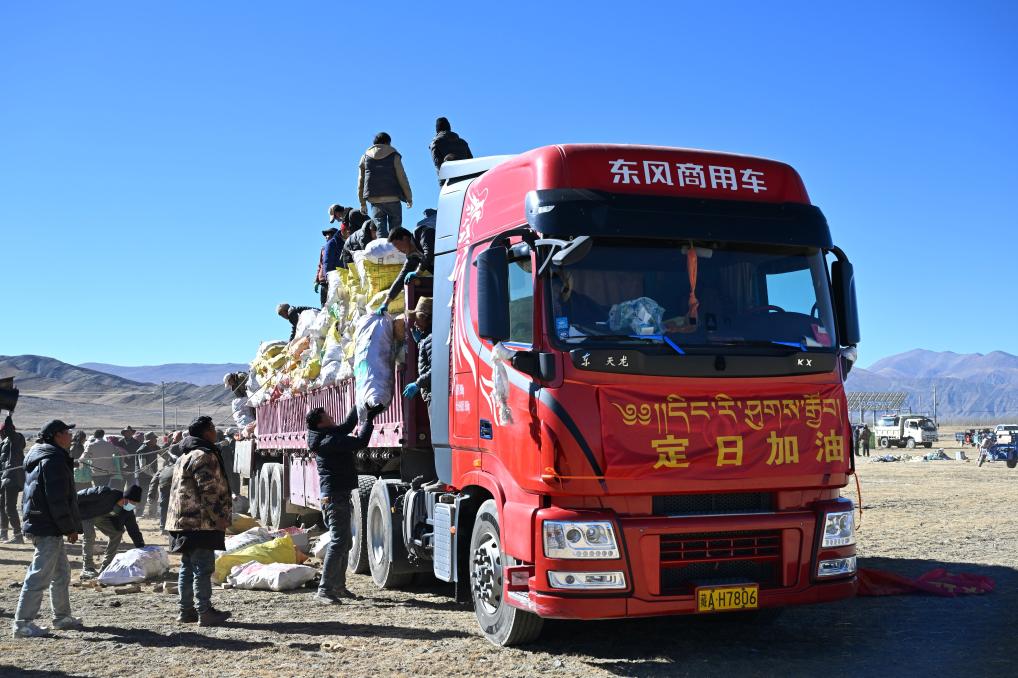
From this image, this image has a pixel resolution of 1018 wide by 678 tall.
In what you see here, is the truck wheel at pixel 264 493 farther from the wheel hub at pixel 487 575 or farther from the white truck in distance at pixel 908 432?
the white truck in distance at pixel 908 432

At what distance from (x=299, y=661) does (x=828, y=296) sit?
179 inches

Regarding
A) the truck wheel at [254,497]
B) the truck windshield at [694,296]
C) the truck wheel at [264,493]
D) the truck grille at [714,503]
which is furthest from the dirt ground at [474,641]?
the truck wheel at [254,497]

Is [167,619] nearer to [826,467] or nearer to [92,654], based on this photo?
[92,654]

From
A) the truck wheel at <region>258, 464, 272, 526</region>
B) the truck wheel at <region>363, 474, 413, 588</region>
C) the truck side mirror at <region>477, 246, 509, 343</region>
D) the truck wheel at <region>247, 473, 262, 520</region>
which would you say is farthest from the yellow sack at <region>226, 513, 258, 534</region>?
the truck side mirror at <region>477, 246, 509, 343</region>

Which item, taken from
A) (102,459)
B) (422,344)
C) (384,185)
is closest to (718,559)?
(422,344)

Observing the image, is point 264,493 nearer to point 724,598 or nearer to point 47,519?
point 47,519

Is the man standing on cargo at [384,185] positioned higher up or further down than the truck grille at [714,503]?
higher up

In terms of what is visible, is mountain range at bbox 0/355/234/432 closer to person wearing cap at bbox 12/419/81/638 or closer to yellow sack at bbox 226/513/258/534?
yellow sack at bbox 226/513/258/534

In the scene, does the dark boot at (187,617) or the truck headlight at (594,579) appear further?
the dark boot at (187,617)

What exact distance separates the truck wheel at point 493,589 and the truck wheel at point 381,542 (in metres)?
2.36

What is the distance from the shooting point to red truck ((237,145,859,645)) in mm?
6332

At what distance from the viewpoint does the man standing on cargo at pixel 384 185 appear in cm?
1375

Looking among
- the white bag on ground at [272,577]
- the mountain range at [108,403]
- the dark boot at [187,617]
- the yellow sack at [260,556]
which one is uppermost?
the mountain range at [108,403]

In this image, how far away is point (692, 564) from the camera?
255 inches
